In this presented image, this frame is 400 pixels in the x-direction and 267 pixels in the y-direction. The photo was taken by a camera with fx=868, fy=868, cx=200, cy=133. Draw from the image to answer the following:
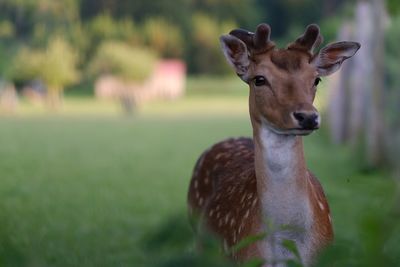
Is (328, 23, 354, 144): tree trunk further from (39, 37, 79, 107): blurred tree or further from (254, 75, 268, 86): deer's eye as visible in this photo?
(39, 37, 79, 107): blurred tree

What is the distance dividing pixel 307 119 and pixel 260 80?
1.32ft

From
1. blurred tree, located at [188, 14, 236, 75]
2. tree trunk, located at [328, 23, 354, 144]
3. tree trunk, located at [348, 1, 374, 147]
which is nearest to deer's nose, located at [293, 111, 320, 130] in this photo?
tree trunk, located at [348, 1, 374, 147]

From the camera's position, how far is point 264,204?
3.21 m

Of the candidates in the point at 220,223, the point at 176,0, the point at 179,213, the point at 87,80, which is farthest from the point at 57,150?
the point at 176,0

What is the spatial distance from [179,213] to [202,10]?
72640mm

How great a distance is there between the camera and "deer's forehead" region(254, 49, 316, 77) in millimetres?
3051

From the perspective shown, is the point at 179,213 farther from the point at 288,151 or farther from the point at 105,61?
the point at 105,61

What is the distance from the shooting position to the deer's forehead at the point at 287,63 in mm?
3051

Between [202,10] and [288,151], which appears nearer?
[288,151]

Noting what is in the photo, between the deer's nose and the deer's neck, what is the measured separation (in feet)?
1.00

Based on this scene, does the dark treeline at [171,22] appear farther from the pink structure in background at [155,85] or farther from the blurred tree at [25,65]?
the pink structure in background at [155,85]

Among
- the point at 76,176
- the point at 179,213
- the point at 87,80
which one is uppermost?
the point at 179,213

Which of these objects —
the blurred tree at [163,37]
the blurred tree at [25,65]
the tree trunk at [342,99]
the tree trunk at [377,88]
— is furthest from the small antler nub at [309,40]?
the blurred tree at [163,37]

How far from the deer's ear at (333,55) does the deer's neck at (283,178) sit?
0.91 feet
